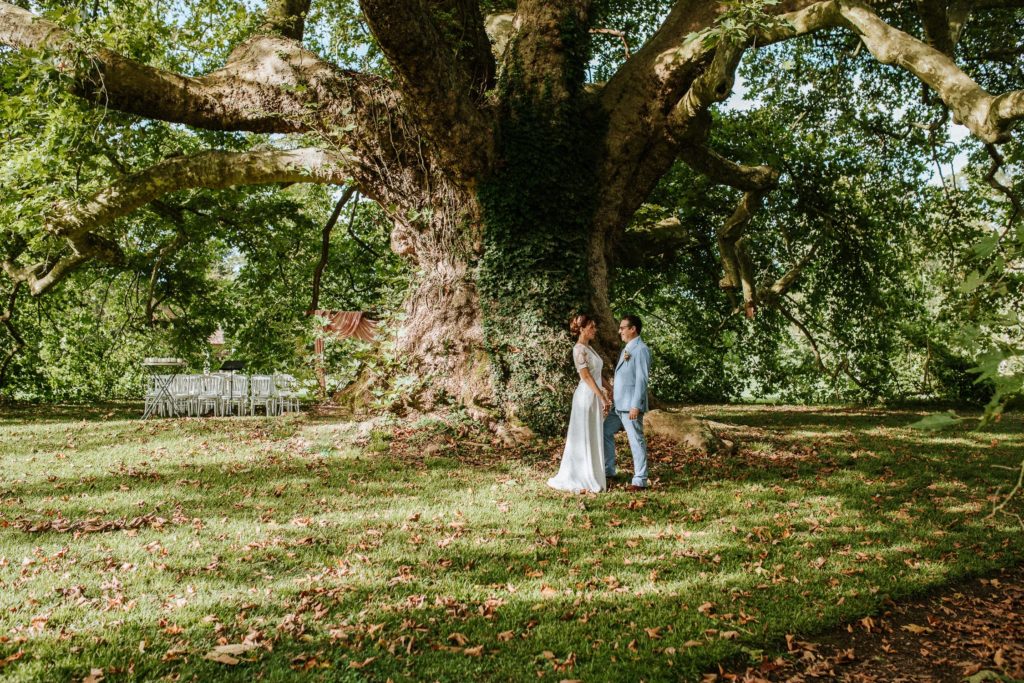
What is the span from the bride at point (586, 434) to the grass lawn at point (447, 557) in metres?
0.36

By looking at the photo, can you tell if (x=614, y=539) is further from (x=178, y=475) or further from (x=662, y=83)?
(x=662, y=83)

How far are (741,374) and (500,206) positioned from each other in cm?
1435

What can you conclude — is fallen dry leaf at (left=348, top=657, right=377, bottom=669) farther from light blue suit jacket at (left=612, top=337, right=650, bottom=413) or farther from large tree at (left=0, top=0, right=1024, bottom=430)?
large tree at (left=0, top=0, right=1024, bottom=430)

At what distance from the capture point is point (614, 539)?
582cm

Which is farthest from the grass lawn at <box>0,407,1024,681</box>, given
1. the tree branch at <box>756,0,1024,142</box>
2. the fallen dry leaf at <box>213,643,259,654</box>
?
the tree branch at <box>756,0,1024,142</box>

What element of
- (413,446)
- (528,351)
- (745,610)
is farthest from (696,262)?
(745,610)

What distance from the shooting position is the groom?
7.36 metres

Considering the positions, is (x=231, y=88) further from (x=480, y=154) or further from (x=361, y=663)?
(x=361, y=663)

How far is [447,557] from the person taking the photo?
17.3ft

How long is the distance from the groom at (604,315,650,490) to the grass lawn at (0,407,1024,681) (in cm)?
44

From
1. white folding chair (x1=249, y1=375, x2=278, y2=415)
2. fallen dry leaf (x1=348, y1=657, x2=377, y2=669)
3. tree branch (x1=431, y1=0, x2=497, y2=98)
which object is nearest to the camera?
fallen dry leaf (x1=348, y1=657, x2=377, y2=669)

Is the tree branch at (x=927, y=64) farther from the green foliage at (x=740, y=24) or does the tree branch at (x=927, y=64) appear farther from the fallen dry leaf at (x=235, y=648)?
the fallen dry leaf at (x=235, y=648)

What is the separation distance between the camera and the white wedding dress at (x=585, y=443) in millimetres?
7504

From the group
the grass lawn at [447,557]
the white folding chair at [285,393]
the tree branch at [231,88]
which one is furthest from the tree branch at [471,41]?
the white folding chair at [285,393]
